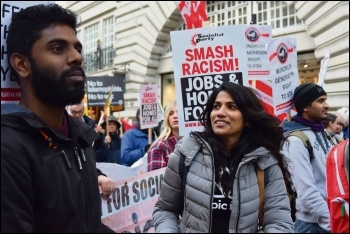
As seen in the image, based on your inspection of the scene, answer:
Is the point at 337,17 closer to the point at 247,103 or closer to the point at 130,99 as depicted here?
the point at 130,99

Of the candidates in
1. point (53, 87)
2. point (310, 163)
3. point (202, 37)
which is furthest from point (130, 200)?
point (53, 87)

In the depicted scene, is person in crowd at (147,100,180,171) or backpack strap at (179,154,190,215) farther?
person in crowd at (147,100,180,171)

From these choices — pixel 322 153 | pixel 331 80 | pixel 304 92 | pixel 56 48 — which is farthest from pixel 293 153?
pixel 331 80

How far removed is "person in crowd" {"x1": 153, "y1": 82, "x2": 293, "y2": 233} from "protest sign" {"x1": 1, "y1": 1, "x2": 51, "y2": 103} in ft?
3.22

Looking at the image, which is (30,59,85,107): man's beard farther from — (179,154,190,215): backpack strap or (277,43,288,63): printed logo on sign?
(277,43,288,63): printed logo on sign

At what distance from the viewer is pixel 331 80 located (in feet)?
39.1

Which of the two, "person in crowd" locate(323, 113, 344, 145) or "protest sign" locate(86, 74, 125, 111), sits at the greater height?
"protest sign" locate(86, 74, 125, 111)

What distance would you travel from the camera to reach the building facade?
469 inches

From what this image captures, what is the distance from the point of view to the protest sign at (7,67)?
77.2 inches

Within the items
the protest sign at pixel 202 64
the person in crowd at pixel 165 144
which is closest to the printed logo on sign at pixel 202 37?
the protest sign at pixel 202 64

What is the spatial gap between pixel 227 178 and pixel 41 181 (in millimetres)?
1173

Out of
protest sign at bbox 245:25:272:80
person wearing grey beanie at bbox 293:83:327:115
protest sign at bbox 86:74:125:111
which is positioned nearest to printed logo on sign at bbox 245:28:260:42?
protest sign at bbox 245:25:272:80

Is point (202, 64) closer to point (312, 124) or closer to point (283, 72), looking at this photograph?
point (312, 124)

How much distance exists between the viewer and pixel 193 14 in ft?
19.3
